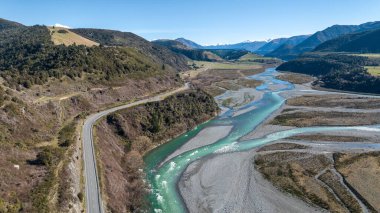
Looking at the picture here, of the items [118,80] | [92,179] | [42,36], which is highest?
[42,36]

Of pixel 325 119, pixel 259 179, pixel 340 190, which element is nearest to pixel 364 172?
pixel 340 190

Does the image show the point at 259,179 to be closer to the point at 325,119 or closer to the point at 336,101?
the point at 325,119

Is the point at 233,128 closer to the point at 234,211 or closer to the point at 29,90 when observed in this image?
the point at 234,211

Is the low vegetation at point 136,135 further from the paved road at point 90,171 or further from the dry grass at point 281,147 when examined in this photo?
the dry grass at point 281,147

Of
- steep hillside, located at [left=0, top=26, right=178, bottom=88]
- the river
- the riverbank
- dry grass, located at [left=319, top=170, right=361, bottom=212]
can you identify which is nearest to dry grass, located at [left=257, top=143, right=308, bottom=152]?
the riverbank

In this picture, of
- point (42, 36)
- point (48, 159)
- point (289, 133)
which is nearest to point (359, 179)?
point (289, 133)

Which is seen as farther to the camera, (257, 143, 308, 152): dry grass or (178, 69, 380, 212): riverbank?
(257, 143, 308, 152): dry grass

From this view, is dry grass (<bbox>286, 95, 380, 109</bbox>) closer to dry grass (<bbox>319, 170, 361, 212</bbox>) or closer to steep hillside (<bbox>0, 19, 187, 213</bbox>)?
steep hillside (<bbox>0, 19, 187, 213</bbox>)

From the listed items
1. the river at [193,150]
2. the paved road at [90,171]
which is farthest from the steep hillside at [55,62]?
the river at [193,150]
